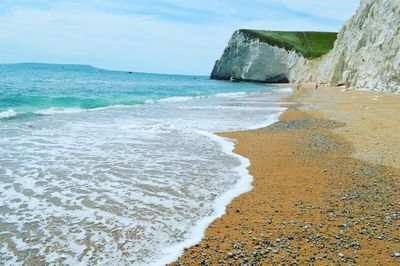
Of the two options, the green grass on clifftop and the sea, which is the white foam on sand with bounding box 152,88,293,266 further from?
the green grass on clifftop

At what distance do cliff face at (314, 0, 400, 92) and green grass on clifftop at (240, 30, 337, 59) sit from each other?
153 ft

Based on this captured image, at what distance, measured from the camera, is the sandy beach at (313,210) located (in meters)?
5.19

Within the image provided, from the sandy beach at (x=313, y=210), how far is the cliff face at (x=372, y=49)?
2730cm

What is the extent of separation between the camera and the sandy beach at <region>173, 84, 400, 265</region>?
5.19 metres

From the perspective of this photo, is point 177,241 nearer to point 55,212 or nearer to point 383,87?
point 55,212

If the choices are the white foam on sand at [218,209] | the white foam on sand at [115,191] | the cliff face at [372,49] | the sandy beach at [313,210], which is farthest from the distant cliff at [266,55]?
the white foam on sand at [218,209]

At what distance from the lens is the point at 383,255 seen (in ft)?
16.8

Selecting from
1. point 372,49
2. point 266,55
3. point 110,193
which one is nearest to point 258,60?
point 266,55

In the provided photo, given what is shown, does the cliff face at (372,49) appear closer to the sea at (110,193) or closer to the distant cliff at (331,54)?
the distant cliff at (331,54)

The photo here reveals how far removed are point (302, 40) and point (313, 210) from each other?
125664 millimetres

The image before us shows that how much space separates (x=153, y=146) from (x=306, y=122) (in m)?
9.49

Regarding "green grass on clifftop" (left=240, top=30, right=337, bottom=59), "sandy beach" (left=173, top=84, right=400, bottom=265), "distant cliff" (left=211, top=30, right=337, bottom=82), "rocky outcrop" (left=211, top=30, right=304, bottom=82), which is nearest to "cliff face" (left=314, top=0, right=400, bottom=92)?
→ "sandy beach" (left=173, top=84, right=400, bottom=265)

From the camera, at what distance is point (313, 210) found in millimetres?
6840

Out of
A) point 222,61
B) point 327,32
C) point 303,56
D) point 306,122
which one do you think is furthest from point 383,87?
point 327,32
